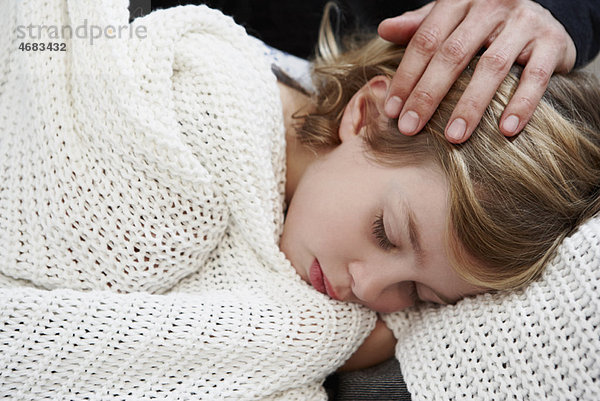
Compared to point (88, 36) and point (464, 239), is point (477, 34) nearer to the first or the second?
point (464, 239)

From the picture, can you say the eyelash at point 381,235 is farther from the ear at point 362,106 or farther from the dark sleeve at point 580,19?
the dark sleeve at point 580,19

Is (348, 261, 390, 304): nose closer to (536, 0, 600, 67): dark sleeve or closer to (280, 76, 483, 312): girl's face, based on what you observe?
(280, 76, 483, 312): girl's face

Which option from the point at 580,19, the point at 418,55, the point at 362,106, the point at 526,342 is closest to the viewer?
the point at 526,342

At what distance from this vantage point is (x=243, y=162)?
78cm

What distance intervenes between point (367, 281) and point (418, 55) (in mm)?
344

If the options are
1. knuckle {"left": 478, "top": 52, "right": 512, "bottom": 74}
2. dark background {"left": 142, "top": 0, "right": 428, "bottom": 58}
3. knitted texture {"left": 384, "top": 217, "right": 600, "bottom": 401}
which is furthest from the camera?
dark background {"left": 142, "top": 0, "right": 428, "bottom": 58}

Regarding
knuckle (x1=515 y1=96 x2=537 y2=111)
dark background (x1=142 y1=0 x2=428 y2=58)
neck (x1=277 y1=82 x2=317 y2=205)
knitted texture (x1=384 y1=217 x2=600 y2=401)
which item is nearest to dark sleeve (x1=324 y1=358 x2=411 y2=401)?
knitted texture (x1=384 y1=217 x2=600 y2=401)

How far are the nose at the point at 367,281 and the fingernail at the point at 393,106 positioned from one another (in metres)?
0.23

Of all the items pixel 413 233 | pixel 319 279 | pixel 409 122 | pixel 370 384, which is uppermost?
pixel 409 122

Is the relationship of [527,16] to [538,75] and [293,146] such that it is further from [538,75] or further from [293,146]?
[293,146]

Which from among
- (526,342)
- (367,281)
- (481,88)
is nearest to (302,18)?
(481,88)

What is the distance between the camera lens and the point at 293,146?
96 centimetres

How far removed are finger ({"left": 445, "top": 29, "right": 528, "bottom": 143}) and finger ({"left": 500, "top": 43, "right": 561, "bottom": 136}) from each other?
0.09 feet

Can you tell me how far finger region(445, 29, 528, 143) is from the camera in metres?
0.71
